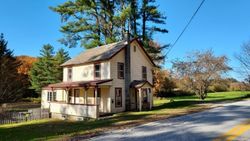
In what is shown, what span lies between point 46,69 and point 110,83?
86.8 ft

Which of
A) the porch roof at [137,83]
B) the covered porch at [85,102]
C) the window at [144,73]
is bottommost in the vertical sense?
the covered porch at [85,102]

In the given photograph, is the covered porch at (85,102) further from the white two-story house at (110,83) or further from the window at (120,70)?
the window at (120,70)

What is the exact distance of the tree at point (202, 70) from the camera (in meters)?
28.9

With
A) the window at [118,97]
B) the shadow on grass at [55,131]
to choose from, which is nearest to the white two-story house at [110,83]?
the window at [118,97]

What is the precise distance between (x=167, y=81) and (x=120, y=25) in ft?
60.3

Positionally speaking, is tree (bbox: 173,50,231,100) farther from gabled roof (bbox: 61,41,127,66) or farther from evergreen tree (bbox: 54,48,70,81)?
evergreen tree (bbox: 54,48,70,81)

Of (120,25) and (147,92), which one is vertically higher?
(120,25)

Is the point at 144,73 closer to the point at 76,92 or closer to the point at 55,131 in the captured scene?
the point at 76,92

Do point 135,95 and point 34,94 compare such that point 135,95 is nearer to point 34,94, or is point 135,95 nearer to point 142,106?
point 142,106

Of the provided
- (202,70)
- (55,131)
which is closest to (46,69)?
(202,70)

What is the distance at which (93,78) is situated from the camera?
22.9 metres

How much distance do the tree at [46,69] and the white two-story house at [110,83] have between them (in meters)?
16.7

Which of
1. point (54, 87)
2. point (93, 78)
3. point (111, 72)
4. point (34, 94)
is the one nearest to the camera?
point (111, 72)

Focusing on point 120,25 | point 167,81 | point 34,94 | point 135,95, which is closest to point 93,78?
point 135,95
